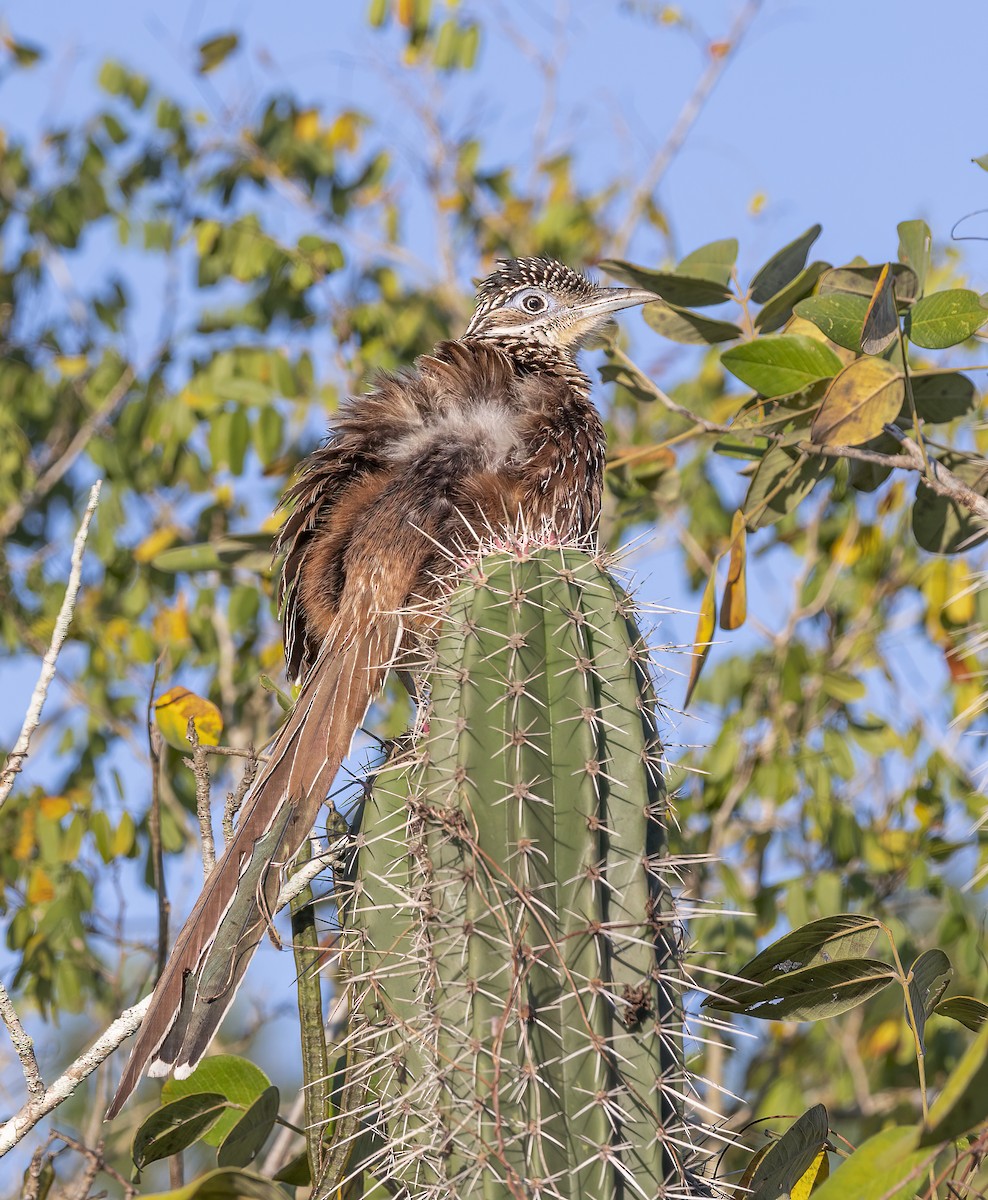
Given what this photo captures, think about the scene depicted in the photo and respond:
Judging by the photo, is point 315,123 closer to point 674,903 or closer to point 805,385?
point 805,385

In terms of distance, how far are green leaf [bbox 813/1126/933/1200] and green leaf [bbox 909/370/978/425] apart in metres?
1.72

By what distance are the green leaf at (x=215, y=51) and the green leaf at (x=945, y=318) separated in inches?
182

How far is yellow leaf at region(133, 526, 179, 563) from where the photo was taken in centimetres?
502

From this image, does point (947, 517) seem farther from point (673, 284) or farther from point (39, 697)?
point (39, 697)

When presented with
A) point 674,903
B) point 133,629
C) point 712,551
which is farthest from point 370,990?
point 712,551

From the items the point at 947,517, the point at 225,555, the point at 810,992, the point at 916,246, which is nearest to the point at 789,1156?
the point at 810,992

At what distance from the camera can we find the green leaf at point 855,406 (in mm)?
2426

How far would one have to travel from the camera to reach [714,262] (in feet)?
9.75

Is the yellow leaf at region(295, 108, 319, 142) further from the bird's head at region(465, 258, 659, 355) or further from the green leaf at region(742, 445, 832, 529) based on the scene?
the green leaf at region(742, 445, 832, 529)

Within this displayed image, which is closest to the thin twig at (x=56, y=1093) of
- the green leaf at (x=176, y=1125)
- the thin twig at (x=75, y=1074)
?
the thin twig at (x=75, y=1074)

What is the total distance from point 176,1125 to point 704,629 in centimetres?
142

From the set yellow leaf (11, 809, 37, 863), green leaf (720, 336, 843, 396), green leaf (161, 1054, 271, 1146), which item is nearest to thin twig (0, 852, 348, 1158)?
green leaf (161, 1054, 271, 1146)

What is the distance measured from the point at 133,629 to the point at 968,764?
309 cm

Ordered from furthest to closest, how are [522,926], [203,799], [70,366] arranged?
[70,366], [203,799], [522,926]
